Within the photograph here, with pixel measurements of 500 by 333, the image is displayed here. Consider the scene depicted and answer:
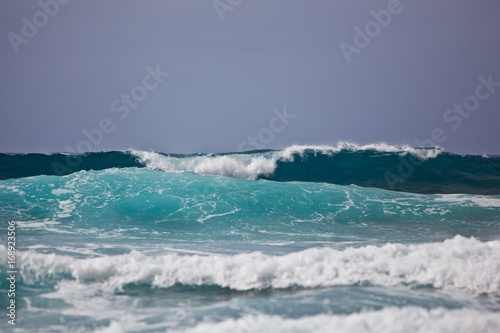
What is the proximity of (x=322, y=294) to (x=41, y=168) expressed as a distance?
63.3ft

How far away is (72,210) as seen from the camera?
1368 centimetres

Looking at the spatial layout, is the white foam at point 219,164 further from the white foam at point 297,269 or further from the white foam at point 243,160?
the white foam at point 297,269

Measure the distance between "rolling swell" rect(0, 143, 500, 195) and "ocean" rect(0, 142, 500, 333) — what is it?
13cm

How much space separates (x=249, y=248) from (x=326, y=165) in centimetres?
1429

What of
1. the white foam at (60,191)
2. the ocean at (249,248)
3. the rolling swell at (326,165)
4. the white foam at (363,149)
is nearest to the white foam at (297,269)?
the ocean at (249,248)

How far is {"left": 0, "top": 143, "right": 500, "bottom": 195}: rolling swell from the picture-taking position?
20.9 meters

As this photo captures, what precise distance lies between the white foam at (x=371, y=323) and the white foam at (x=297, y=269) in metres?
1.41

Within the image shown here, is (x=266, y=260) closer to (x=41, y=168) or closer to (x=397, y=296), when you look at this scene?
(x=397, y=296)

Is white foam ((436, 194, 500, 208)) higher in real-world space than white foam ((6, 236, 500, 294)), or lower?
higher

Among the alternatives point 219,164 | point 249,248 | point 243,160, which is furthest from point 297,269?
point 243,160

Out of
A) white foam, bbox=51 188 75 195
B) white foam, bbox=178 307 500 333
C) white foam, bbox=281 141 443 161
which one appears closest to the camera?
white foam, bbox=178 307 500 333

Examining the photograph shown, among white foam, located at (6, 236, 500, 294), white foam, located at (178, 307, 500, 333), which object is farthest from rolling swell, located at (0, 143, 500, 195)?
white foam, located at (178, 307, 500, 333)

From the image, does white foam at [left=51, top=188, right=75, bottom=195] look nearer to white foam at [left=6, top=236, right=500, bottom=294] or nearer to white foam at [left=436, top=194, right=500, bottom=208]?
white foam at [left=6, top=236, right=500, bottom=294]

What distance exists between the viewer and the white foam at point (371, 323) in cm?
483
